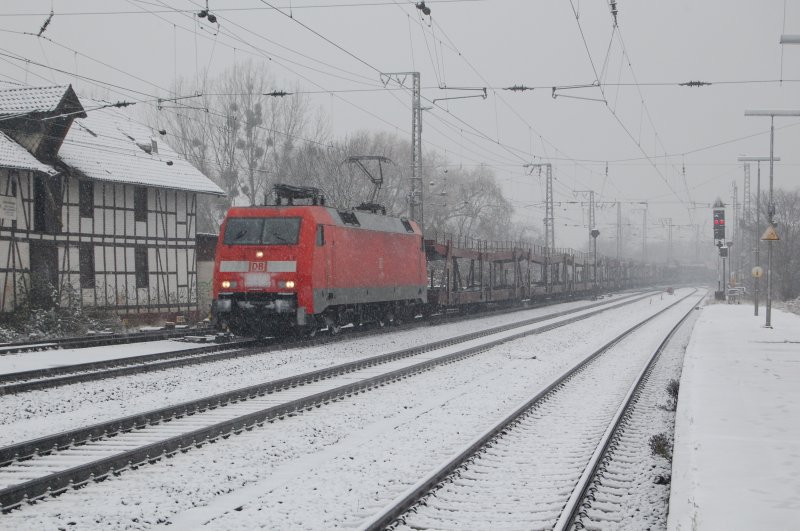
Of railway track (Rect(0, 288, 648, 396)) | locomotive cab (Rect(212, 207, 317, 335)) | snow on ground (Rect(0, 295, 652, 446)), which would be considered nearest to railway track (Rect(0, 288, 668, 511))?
snow on ground (Rect(0, 295, 652, 446))

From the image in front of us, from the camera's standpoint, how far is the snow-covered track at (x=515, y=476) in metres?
5.84

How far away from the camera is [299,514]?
5.91 meters

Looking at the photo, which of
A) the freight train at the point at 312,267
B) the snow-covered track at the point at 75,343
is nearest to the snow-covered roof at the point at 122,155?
the snow-covered track at the point at 75,343

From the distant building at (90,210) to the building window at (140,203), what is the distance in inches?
1.6

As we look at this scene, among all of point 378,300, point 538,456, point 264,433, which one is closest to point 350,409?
point 264,433

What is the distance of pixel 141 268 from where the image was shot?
2867 cm

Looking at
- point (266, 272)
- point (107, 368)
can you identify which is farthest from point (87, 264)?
A: point (107, 368)

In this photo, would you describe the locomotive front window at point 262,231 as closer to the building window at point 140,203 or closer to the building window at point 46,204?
the building window at point 46,204

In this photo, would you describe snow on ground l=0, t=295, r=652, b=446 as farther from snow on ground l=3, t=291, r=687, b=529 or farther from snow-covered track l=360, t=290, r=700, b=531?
snow-covered track l=360, t=290, r=700, b=531

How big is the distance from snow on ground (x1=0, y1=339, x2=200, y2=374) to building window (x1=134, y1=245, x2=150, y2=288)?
9708mm

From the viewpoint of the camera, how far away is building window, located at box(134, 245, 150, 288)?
28500 millimetres

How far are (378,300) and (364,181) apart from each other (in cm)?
2761

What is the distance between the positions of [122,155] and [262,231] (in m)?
13.6

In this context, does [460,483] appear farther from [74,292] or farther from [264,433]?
[74,292]
